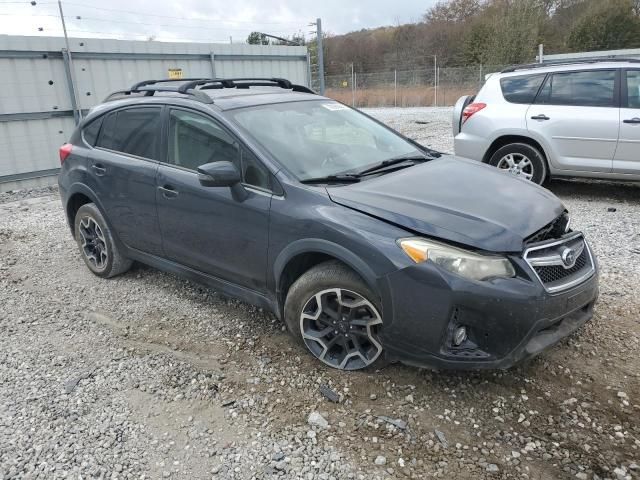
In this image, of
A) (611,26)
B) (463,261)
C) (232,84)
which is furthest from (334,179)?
(611,26)

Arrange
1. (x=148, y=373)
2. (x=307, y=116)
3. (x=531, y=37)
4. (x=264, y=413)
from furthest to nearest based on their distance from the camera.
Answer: (x=531, y=37), (x=307, y=116), (x=148, y=373), (x=264, y=413)

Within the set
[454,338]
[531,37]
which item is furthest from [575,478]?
[531,37]

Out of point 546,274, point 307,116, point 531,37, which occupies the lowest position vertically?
point 546,274

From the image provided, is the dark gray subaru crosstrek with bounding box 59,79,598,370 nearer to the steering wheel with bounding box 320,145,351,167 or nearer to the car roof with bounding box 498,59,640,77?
the steering wheel with bounding box 320,145,351,167

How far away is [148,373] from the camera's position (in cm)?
323

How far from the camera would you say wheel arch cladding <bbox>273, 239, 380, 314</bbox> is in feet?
8.94

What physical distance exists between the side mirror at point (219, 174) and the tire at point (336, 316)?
2.48ft

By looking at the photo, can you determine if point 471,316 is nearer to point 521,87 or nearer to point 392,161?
point 392,161

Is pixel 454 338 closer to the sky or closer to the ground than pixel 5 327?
closer to the sky

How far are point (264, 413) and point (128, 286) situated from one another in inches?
92.4

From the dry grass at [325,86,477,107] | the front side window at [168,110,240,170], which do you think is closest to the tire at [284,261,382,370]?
the front side window at [168,110,240,170]

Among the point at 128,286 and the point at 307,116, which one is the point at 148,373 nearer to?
the point at 128,286

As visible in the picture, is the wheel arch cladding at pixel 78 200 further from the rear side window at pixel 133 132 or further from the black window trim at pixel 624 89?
the black window trim at pixel 624 89

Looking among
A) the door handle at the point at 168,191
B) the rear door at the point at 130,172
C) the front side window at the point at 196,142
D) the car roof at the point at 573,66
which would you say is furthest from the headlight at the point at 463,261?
the car roof at the point at 573,66
